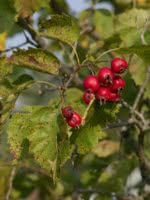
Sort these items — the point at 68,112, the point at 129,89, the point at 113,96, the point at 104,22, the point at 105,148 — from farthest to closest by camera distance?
the point at 104,22
the point at 105,148
the point at 129,89
the point at 113,96
the point at 68,112

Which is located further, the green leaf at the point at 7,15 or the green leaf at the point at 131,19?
the green leaf at the point at 131,19

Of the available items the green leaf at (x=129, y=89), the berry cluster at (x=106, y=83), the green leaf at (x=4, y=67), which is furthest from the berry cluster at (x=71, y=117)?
the green leaf at (x=129, y=89)

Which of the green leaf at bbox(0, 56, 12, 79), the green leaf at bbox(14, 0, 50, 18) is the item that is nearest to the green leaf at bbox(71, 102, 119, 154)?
the green leaf at bbox(0, 56, 12, 79)

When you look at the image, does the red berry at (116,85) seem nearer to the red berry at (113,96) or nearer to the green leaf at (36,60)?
the red berry at (113,96)

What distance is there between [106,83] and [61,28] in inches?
15.6

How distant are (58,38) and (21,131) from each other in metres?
0.57

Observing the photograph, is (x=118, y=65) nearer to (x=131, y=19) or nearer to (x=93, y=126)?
(x=93, y=126)

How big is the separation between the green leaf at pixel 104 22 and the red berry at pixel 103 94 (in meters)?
1.68

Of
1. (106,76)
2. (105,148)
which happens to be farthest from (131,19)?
(106,76)

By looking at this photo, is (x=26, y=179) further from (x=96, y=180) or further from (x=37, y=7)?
(x=37, y=7)

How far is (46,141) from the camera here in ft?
4.49

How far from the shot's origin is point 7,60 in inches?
51.9

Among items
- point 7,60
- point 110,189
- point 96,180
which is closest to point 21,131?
point 7,60

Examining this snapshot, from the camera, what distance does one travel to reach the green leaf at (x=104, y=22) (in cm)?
296
